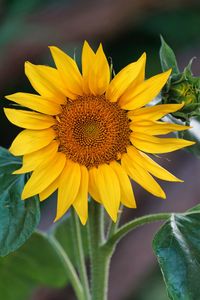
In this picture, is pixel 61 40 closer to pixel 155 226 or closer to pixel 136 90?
pixel 155 226

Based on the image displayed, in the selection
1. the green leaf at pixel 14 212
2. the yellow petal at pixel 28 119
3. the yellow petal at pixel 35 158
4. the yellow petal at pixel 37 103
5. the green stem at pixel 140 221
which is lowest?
the green stem at pixel 140 221

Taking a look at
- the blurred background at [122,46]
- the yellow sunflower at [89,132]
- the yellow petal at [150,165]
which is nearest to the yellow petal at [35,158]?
the yellow sunflower at [89,132]

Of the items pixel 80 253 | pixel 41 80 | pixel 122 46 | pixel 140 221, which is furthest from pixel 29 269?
pixel 122 46

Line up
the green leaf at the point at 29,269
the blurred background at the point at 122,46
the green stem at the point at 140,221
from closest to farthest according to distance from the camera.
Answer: the green stem at the point at 140,221 < the green leaf at the point at 29,269 < the blurred background at the point at 122,46

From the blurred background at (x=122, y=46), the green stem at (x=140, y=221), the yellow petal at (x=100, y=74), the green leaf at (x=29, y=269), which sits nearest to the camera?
the yellow petal at (x=100, y=74)

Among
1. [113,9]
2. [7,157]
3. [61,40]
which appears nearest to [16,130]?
[61,40]

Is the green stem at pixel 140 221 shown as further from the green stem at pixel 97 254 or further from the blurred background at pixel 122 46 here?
the blurred background at pixel 122 46

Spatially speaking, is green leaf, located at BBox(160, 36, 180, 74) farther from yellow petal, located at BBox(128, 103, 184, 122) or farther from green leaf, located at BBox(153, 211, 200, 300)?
green leaf, located at BBox(153, 211, 200, 300)

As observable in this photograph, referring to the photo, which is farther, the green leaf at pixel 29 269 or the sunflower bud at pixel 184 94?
the green leaf at pixel 29 269
